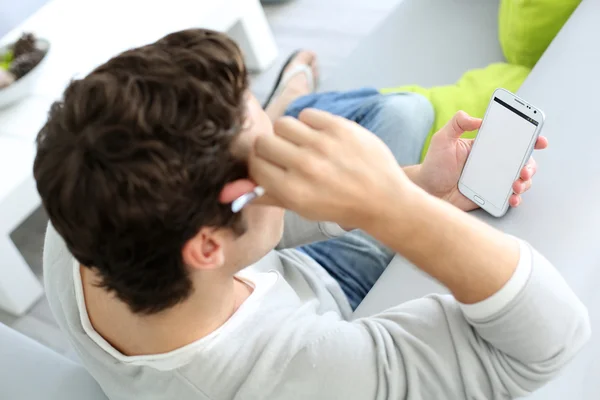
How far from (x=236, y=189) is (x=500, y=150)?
18.0 inches

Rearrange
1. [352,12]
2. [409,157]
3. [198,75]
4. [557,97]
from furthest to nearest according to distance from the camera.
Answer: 1. [352,12]
2. [409,157]
3. [557,97]
4. [198,75]

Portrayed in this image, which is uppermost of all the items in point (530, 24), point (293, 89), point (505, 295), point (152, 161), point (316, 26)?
point (152, 161)

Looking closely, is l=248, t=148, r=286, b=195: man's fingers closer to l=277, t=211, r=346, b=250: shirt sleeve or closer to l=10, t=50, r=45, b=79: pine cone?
l=277, t=211, r=346, b=250: shirt sleeve

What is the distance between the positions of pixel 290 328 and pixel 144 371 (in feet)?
0.53

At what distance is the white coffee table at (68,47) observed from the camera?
1.35 metres

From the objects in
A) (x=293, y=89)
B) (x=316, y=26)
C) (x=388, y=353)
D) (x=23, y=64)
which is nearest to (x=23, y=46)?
(x=23, y=64)

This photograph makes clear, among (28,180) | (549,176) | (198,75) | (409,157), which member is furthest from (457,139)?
(28,180)

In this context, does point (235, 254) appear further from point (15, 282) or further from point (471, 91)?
point (15, 282)

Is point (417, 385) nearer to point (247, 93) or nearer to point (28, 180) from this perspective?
point (247, 93)

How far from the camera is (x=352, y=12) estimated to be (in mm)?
2145

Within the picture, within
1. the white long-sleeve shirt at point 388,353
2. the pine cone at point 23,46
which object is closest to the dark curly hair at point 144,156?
the white long-sleeve shirt at point 388,353

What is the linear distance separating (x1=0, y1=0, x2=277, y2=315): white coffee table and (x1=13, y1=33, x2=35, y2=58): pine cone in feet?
0.19

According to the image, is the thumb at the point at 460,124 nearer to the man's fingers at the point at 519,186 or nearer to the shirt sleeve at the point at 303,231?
the man's fingers at the point at 519,186

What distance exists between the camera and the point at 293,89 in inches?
59.7
